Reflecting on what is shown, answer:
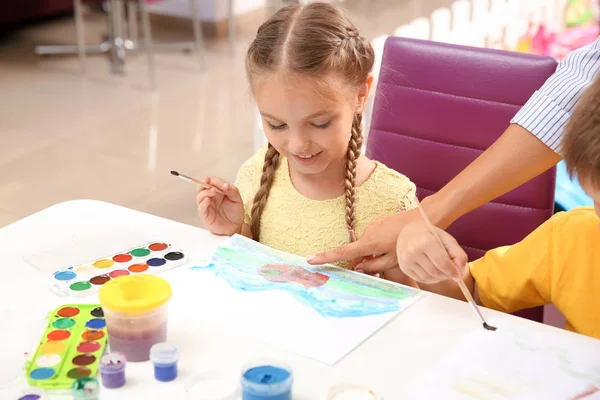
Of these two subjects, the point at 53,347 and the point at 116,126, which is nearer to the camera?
the point at 53,347

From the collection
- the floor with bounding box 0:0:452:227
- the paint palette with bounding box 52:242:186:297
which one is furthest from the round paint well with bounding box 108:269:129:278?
the floor with bounding box 0:0:452:227

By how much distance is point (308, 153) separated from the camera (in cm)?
149

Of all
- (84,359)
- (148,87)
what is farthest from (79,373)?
(148,87)

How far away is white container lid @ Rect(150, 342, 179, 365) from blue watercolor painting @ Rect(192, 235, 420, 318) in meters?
0.23

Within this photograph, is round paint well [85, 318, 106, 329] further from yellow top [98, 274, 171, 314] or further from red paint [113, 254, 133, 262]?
red paint [113, 254, 133, 262]

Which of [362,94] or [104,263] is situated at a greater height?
[362,94]

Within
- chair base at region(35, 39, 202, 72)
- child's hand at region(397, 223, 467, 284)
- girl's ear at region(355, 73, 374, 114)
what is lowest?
chair base at region(35, 39, 202, 72)

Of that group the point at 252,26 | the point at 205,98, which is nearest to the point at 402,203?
the point at 205,98

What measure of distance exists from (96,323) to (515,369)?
1.88 feet

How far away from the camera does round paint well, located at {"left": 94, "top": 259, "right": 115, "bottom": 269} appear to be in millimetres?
1389

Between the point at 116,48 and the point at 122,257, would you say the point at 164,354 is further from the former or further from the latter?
the point at 116,48

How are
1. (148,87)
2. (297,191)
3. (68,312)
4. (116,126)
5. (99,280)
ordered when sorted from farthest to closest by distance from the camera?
1. (148,87)
2. (116,126)
3. (297,191)
4. (99,280)
5. (68,312)

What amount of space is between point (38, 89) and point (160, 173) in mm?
1262

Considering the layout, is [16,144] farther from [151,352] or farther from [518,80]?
[151,352]
